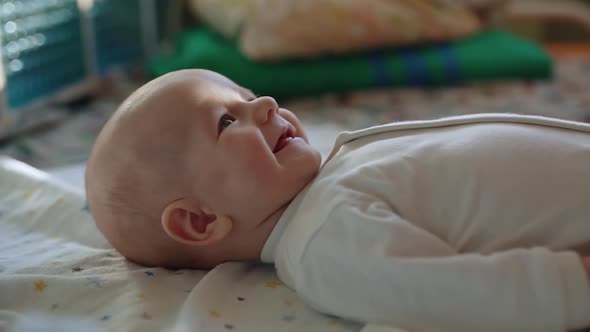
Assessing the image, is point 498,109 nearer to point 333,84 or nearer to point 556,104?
point 556,104

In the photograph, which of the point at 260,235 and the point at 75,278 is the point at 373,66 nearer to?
the point at 260,235

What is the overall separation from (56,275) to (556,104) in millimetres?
1370

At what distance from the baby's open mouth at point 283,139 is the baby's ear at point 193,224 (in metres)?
0.12

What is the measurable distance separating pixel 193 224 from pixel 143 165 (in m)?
0.10

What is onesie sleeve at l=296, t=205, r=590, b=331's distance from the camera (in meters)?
0.66

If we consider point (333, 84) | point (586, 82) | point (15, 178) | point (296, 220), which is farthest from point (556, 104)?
point (15, 178)

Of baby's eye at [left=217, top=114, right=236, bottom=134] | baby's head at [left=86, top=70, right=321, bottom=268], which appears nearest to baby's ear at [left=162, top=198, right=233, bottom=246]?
baby's head at [left=86, top=70, right=321, bottom=268]

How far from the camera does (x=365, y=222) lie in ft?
2.35

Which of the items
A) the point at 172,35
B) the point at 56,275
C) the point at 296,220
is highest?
the point at 296,220

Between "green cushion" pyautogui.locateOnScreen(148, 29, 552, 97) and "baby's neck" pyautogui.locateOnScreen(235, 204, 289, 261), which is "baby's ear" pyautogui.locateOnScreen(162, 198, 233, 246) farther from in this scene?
"green cushion" pyautogui.locateOnScreen(148, 29, 552, 97)

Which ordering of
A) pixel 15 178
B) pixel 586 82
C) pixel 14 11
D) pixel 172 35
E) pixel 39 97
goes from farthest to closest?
1. pixel 172 35
2. pixel 586 82
3. pixel 39 97
4. pixel 14 11
5. pixel 15 178

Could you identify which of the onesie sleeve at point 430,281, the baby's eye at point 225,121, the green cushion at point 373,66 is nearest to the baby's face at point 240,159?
the baby's eye at point 225,121

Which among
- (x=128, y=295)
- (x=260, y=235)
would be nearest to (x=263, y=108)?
(x=260, y=235)

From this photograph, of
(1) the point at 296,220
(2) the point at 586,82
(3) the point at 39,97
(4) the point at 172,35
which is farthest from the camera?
(4) the point at 172,35
